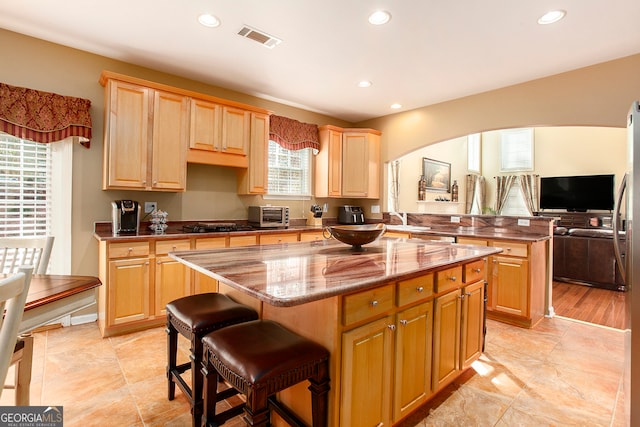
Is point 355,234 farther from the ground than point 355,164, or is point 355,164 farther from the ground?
point 355,164

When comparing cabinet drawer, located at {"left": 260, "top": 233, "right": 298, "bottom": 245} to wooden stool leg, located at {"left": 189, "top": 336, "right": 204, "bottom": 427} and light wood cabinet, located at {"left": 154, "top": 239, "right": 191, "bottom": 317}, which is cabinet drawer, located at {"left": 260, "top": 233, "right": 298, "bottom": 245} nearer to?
light wood cabinet, located at {"left": 154, "top": 239, "right": 191, "bottom": 317}

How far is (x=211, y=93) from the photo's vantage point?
13.0ft

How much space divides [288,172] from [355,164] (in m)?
1.08

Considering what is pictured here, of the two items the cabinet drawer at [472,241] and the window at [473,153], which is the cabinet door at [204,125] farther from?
the window at [473,153]

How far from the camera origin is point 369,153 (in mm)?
5059

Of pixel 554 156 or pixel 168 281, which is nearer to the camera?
pixel 168 281

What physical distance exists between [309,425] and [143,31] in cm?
324

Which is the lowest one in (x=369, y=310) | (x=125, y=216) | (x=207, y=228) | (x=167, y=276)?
(x=167, y=276)

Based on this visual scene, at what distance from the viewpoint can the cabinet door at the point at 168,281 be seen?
3074 millimetres

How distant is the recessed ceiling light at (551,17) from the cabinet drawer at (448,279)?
2.07m

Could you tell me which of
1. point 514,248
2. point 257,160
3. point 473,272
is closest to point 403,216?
point 514,248

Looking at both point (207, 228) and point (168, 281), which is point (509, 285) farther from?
point (168, 281)

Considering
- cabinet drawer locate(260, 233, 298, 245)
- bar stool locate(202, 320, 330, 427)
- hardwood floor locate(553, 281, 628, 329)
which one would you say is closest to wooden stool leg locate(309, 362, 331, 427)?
bar stool locate(202, 320, 330, 427)

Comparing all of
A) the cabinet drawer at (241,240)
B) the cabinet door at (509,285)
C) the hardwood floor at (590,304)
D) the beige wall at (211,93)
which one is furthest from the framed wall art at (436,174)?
the cabinet drawer at (241,240)
